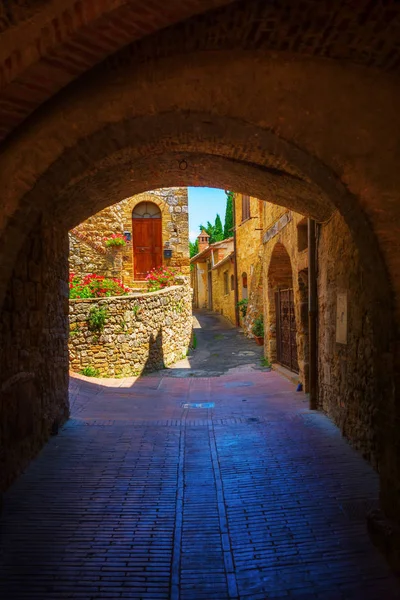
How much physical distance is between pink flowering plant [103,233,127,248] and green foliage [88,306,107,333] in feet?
16.1

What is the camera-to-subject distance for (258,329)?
1641cm

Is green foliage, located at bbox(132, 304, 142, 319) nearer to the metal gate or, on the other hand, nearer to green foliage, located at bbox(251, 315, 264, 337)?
the metal gate

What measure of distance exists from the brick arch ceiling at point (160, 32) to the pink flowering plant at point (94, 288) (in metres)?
9.22

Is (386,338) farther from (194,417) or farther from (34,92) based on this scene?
(194,417)

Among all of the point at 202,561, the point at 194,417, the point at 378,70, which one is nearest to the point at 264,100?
the point at 378,70

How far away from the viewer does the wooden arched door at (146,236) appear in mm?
16922

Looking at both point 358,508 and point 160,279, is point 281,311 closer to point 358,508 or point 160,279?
point 160,279

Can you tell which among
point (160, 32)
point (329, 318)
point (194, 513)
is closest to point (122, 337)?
point (329, 318)

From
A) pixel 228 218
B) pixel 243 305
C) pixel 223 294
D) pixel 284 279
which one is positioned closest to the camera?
pixel 284 279

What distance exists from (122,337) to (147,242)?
6.87 metres

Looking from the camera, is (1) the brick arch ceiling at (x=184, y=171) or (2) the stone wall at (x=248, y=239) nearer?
(1) the brick arch ceiling at (x=184, y=171)

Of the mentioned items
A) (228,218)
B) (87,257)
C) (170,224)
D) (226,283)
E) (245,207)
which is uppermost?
(228,218)

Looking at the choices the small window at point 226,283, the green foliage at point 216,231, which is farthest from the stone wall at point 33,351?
the green foliage at point 216,231

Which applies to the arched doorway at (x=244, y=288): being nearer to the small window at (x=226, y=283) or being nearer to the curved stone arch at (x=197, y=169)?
the small window at (x=226, y=283)
